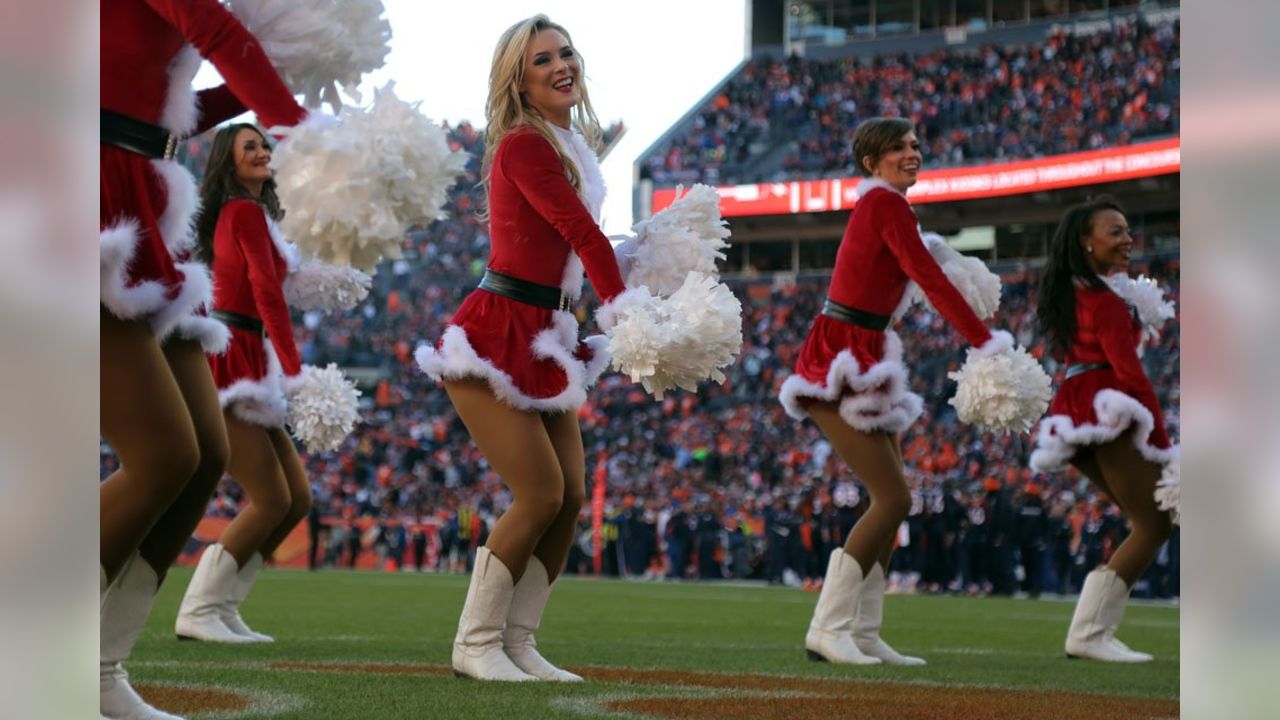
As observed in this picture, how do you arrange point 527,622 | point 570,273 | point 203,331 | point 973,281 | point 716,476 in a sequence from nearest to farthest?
point 203,331 → point 570,273 → point 527,622 → point 973,281 → point 716,476

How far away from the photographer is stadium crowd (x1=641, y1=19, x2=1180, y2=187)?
86.6 ft

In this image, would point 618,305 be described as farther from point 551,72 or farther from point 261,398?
point 261,398

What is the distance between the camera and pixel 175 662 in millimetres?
5512

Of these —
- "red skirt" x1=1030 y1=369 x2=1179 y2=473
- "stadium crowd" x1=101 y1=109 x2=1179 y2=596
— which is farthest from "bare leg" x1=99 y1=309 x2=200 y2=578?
"stadium crowd" x1=101 y1=109 x2=1179 y2=596

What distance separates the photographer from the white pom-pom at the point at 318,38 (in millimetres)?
3090

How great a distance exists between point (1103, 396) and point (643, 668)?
2.35 meters

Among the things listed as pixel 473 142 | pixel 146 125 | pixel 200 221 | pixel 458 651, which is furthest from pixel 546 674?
pixel 473 142

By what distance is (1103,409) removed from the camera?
660 cm

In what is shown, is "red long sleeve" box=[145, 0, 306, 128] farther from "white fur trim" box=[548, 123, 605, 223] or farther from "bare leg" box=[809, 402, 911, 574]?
"bare leg" box=[809, 402, 911, 574]

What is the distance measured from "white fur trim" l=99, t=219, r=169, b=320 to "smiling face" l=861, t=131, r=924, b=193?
3.85m

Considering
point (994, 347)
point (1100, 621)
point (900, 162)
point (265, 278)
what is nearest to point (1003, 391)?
point (994, 347)

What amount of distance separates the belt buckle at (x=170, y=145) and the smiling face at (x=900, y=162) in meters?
3.68
